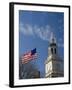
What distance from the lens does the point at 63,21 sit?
156 centimetres

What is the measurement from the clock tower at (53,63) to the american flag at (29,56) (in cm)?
8

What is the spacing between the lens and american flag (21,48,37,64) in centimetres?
147

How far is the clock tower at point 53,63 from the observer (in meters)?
1.52

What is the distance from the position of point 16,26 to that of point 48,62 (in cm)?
27

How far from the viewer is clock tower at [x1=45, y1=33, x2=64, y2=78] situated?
59.8 inches

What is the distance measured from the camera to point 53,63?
60.4 inches

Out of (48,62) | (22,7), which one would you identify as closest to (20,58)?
(48,62)

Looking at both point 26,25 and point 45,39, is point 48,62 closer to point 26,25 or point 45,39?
point 45,39

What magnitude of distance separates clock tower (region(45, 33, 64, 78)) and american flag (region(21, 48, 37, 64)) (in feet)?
0.26

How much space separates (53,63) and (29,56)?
15 centimetres

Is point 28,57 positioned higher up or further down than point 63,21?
further down

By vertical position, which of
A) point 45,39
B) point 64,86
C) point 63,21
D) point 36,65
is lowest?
point 64,86

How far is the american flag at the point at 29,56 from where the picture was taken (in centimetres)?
147

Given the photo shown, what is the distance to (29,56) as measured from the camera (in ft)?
4.85
